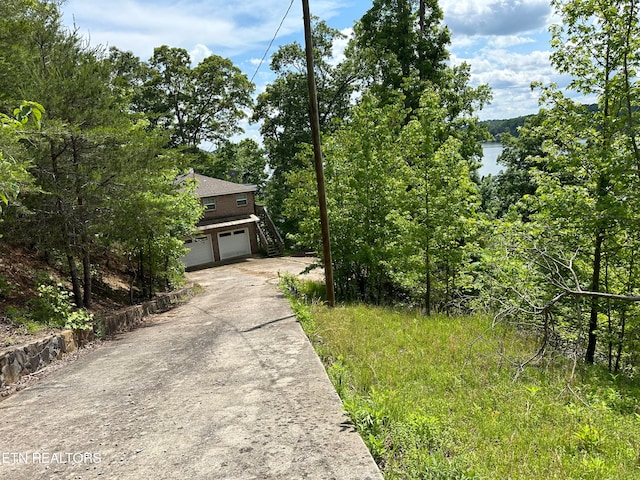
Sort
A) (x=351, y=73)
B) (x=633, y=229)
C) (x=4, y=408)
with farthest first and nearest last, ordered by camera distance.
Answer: (x=351, y=73), (x=633, y=229), (x=4, y=408)

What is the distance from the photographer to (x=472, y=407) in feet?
16.2

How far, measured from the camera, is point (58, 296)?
8352mm

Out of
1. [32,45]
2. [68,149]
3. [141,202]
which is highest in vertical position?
[32,45]

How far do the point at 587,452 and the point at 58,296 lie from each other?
8405 mm

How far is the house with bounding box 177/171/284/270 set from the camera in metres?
30.9

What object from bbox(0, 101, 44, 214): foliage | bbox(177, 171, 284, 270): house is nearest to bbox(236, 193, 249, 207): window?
bbox(177, 171, 284, 270): house

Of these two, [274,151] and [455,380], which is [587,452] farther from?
[274,151]

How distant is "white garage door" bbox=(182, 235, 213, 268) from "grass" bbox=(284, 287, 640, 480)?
2339 centimetres

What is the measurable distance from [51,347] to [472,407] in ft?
21.1

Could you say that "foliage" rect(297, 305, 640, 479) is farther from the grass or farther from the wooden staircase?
the wooden staircase

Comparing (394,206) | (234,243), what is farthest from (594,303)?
(234,243)

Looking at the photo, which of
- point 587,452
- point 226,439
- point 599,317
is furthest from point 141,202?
point 599,317

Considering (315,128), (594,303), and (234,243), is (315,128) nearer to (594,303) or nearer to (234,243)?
(594,303)

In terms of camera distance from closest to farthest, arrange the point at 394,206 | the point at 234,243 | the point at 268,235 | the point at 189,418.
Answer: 1. the point at 189,418
2. the point at 394,206
3. the point at 234,243
4. the point at 268,235
